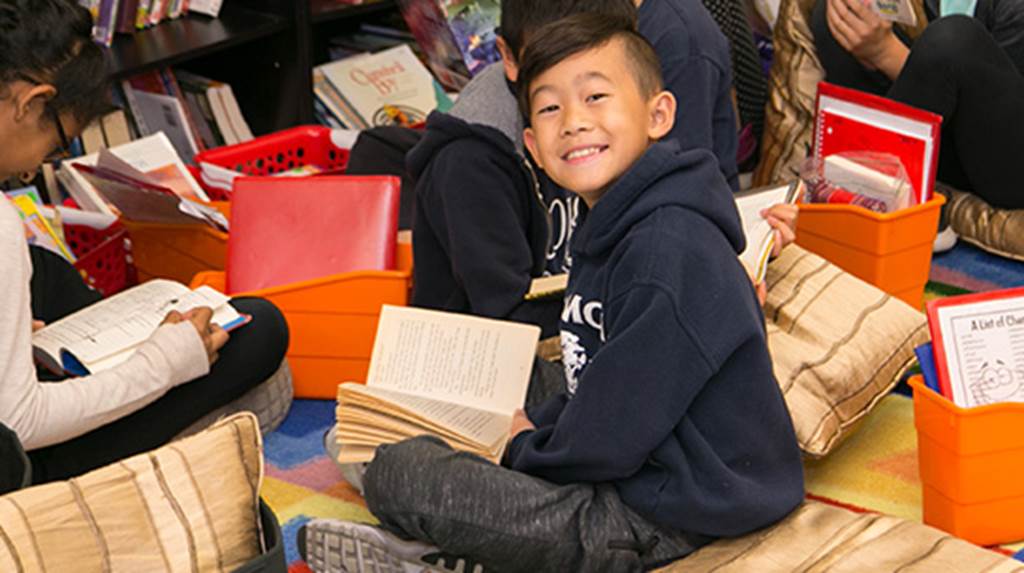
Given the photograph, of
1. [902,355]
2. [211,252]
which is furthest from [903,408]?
[211,252]

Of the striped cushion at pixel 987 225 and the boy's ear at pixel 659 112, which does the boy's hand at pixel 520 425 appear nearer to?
the boy's ear at pixel 659 112

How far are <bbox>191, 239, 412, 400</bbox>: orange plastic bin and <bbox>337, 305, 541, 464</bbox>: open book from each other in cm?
22

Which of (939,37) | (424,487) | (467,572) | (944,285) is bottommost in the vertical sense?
(944,285)

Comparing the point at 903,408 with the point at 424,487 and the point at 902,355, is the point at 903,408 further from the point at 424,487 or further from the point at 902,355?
the point at 424,487

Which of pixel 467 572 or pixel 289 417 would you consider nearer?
pixel 467 572

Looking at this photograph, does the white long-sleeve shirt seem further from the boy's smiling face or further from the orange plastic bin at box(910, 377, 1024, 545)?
the orange plastic bin at box(910, 377, 1024, 545)

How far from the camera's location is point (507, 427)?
1.64m

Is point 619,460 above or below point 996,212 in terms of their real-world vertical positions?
above

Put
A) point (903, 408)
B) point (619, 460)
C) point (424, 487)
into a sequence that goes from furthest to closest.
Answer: point (903, 408) < point (424, 487) < point (619, 460)

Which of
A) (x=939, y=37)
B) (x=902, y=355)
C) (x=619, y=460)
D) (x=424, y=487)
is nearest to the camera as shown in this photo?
(x=619, y=460)

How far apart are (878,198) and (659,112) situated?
0.82 m

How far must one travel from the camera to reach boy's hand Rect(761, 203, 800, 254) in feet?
6.20

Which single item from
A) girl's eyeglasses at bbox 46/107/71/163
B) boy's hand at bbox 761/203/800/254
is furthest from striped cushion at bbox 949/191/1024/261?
girl's eyeglasses at bbox 46/107/71/163

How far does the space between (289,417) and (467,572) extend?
62 centimetres
